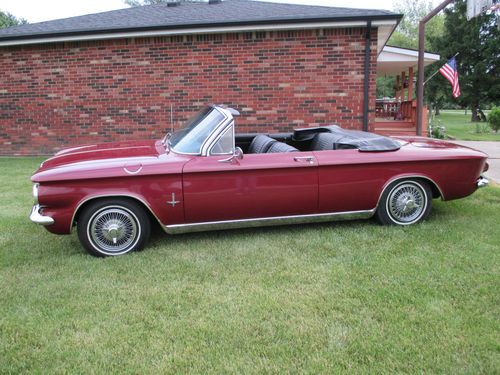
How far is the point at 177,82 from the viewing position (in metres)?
9.31

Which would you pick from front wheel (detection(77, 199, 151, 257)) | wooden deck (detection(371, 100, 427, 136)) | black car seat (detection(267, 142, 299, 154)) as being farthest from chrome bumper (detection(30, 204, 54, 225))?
wooden deck (detection(371, 100, 427, 136))

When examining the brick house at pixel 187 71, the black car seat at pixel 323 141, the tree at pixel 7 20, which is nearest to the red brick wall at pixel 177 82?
the brick house at pixel 187 71

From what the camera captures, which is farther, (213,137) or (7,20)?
(7,20)

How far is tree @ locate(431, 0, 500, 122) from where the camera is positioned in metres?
32.5

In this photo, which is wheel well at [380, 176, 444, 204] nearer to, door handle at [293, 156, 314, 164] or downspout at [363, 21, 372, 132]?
door handle at [293, 156, 314, 164]

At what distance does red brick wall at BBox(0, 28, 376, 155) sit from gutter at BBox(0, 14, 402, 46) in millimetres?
212

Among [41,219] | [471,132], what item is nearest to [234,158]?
[41,219]

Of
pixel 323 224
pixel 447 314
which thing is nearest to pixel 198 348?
pixel 447 314

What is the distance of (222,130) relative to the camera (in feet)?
13.4

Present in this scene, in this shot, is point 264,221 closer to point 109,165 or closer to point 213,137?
point 213,137

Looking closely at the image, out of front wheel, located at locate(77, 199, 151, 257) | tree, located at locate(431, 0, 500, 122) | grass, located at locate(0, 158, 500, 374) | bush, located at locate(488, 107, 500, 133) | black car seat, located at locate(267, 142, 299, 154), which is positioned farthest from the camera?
tree, located at locate(431, 0, 500, 122)

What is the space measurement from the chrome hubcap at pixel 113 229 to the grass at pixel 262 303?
0.57 feet

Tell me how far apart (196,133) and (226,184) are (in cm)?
64

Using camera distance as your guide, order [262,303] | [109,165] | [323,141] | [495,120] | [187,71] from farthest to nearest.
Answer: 1. [495,120]
2. [187,71]
3. [323,141]
4. [109,165]
5. [262,303]
